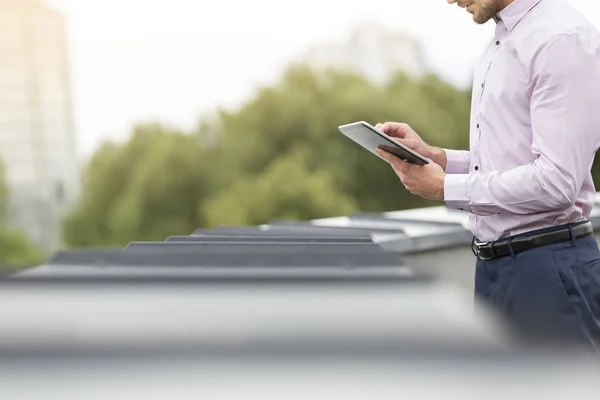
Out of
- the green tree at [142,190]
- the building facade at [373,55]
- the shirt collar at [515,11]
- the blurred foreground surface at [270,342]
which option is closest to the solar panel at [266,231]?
the shirt collar at [515,11]

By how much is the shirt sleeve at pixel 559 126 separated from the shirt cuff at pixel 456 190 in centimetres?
9

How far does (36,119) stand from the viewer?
39.9 meters

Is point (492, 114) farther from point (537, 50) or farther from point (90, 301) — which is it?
point (90, 301)

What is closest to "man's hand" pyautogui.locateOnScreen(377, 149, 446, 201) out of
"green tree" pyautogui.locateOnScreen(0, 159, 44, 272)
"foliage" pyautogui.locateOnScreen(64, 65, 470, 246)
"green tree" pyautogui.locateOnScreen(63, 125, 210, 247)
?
"foliage" pyautogui.locateOnScreen(64, 65, 470, 246)

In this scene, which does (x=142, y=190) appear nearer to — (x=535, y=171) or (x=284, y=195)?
(x=284, y=195)

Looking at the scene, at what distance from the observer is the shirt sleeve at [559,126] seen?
180 centimetres

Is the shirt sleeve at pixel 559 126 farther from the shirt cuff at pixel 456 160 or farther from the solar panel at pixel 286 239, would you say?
the shirt cuff at pixel 456 160

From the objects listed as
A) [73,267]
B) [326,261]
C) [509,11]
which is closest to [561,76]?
[509,11]

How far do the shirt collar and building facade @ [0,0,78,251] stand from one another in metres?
35.9

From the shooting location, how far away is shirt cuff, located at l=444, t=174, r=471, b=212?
196cm

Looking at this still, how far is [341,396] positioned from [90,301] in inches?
17.4

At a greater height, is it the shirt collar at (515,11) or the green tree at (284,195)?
the shirt collar at (515,11)

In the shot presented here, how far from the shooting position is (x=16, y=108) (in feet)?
134

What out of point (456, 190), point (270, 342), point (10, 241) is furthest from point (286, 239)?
point (10, 241)
